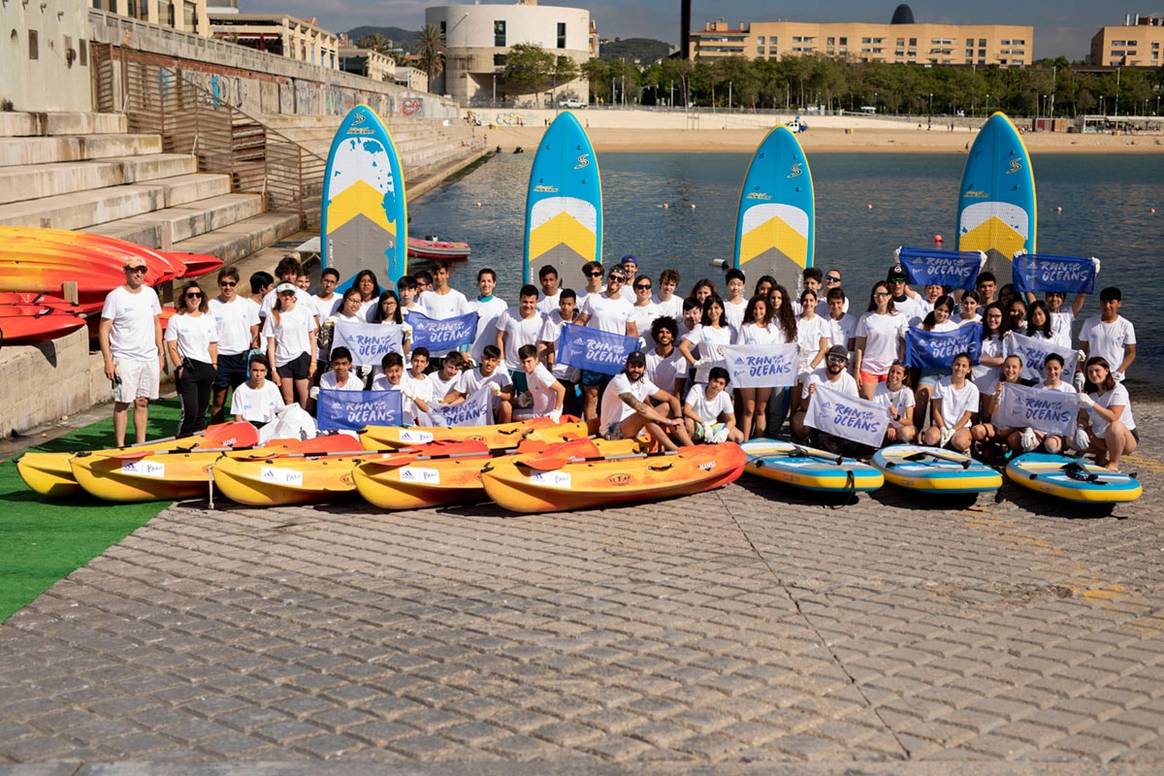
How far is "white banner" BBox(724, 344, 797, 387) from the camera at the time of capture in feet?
35.0

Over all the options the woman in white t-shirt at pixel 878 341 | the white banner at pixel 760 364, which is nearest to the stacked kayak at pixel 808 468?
the white banner at pixel 760 364

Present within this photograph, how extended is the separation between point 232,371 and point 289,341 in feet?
1.91

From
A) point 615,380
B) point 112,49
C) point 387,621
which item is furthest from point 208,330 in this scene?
point 112,49

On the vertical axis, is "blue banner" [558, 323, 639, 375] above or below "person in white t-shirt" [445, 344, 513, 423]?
above

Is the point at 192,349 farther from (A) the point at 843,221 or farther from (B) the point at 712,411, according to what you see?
(A) the point at 843,221

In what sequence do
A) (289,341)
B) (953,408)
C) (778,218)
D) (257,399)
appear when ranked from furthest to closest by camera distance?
(778,218)
(289,341)
(953,408)
(257,399)

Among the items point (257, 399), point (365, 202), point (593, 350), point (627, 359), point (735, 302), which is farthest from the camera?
point (365, 202)

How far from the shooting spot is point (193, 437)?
9562 mm

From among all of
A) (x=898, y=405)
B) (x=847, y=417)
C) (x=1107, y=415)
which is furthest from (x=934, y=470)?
(x=1107, y=415)

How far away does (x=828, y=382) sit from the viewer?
10.7m

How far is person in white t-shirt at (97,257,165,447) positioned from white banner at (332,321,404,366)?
5.34 ft

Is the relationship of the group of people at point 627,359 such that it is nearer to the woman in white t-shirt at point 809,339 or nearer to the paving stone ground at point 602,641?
the woman in white t-shirt at point 809,339

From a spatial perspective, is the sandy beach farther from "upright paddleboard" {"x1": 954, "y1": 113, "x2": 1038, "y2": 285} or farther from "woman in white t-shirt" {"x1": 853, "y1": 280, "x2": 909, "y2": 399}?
"woman in white t-shirt" {"x1": 853, "y1": 280, "x2": 909, "y2": 399}

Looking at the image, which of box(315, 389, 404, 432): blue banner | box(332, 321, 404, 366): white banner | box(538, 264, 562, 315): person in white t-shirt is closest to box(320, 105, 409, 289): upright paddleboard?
box(538, 264, 562, 315): person in white t-shirt
